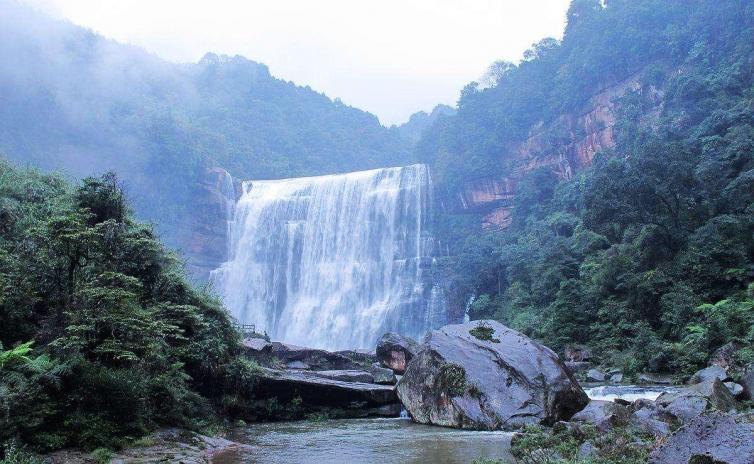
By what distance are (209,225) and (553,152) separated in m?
30.2

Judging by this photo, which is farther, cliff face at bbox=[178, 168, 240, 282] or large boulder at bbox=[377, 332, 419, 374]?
cliff face at bbox=[178, 168, 240, 282]

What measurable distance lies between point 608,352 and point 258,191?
119 ft

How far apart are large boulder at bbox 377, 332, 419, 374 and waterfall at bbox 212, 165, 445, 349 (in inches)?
713

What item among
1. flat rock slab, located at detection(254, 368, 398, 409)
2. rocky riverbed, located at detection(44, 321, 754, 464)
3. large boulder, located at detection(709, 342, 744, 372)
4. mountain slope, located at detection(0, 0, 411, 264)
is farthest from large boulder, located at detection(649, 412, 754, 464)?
mountain slope, located at detection(0, 0, 411, 264)

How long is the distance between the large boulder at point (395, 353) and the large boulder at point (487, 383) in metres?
9.64

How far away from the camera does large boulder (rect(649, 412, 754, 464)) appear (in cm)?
419

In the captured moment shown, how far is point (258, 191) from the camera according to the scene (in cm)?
5081

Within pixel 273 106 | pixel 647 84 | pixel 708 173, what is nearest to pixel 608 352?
pixel 708 173

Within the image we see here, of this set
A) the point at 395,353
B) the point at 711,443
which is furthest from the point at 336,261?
the point at 711,443

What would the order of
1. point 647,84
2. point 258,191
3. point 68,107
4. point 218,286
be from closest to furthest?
point 647,84 → point 218,286 → point 258,191 → point 68,107

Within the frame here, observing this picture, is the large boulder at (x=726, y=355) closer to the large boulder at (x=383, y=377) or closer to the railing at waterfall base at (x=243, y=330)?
the large boulder at (x=383, y=377)

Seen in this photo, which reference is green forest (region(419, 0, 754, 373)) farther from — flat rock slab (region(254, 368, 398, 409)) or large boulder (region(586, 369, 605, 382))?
flat rock slab (region(254, 368, 398, 409))

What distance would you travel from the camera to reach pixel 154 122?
185ft

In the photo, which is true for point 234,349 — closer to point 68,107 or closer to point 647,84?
point 647,84
